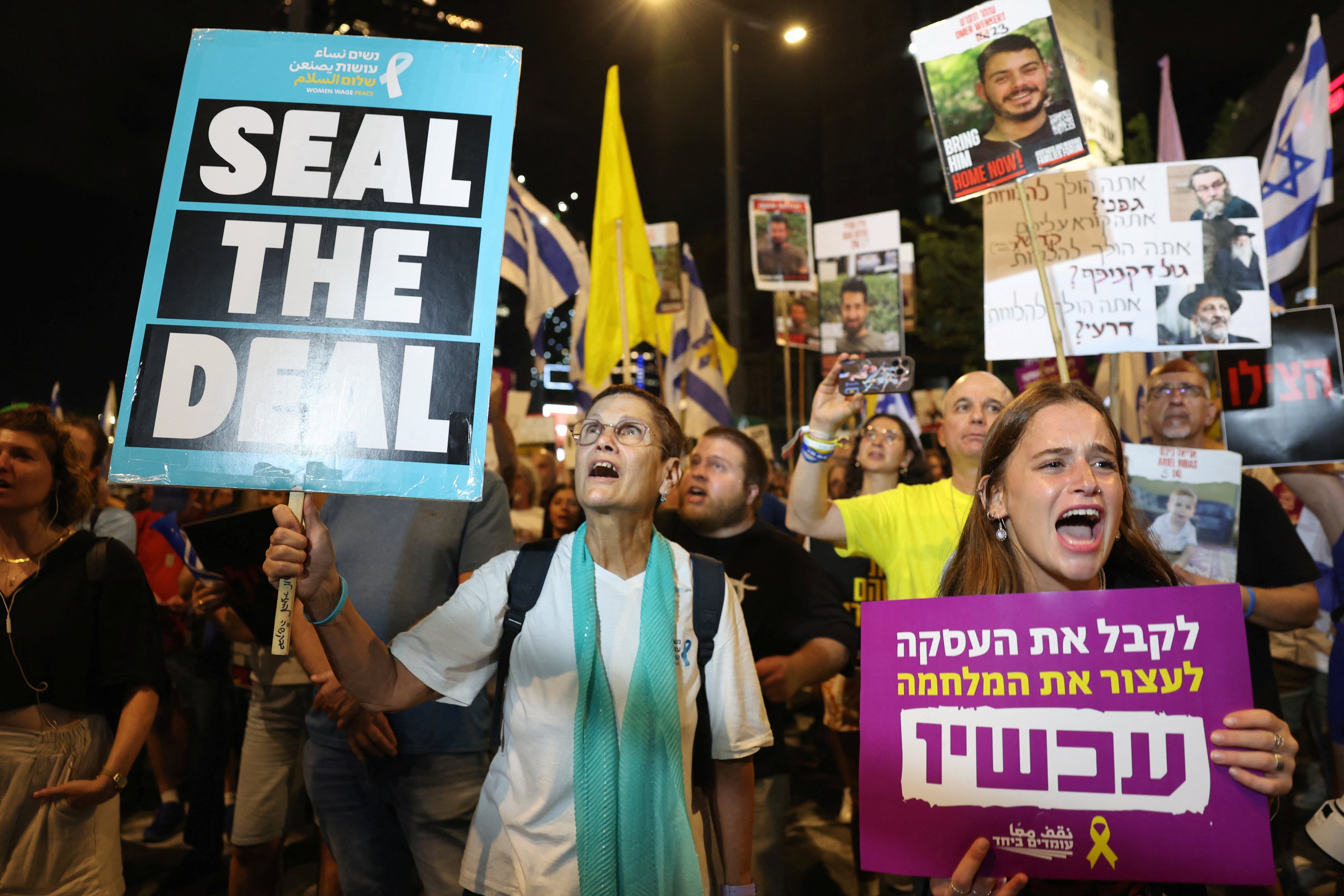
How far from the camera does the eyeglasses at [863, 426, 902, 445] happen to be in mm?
4645

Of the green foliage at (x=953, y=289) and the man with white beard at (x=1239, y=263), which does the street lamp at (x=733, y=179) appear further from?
the green foliage at (x=953, y=289)

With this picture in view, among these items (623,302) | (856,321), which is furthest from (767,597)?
(856,321)

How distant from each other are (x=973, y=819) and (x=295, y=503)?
155 centimetres

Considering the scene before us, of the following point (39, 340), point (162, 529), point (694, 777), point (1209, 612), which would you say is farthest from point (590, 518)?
point (39, 340)

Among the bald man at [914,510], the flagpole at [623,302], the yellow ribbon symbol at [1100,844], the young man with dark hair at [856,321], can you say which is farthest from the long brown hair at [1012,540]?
the young man with dark hair at [856,321]

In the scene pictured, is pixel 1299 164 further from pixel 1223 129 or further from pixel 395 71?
pixel 1223 129

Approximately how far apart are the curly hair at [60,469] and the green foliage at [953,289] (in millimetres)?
17826

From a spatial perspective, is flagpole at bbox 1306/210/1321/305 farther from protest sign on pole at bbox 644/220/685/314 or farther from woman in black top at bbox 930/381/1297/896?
protest sign on pole at bbox 644/220/685/314

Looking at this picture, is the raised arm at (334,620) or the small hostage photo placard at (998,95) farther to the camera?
the small hostage photo placard at (998,95)

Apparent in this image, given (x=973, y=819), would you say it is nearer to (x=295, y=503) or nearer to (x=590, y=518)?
(x=590, y=518)

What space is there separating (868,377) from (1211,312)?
1734 mm

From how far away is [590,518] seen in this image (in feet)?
7.49

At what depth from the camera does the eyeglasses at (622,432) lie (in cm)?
231

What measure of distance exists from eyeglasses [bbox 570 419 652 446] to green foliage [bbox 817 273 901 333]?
4.46 metres
